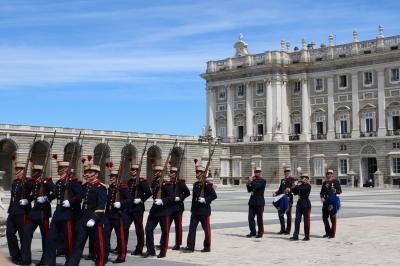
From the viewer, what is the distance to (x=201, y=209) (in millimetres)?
12531

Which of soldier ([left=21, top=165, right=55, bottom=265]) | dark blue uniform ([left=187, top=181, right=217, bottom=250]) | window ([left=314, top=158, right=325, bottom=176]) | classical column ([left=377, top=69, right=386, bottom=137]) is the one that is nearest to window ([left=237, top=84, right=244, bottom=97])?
window ([left=314, top=158, right=325, bottom=176])

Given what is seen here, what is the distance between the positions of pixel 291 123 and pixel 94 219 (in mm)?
60123

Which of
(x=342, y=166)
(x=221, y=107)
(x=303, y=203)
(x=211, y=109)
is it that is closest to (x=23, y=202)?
(x=303, y=203)

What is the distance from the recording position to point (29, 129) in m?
56.1

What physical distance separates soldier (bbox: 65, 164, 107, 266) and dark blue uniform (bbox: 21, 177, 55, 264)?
998 millimetres

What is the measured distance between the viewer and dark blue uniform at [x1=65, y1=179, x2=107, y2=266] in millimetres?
9852

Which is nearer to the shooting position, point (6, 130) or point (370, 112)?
point (6, 130)

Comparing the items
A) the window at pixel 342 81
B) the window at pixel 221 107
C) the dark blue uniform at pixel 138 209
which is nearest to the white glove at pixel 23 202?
the dark blue uniform at pixel 138 209

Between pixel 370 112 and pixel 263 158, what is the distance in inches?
504

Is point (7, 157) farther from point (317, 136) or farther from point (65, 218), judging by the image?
point (65, 218)

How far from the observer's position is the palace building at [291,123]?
60.1 meters

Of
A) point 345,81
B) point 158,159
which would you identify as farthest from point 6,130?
point 345,81

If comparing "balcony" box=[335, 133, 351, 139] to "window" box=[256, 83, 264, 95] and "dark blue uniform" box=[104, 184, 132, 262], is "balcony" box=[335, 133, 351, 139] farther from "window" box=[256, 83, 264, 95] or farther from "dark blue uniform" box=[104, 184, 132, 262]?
"dark blue uniform" box=[104, 184, 132, 262]

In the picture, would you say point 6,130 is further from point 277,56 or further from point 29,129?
point 277,56
